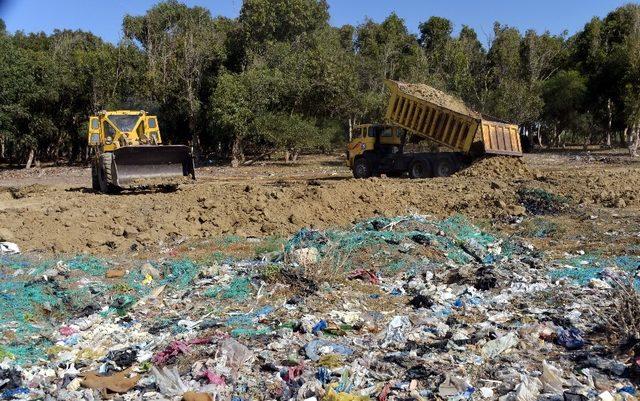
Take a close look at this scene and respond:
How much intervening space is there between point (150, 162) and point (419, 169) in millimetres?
7773

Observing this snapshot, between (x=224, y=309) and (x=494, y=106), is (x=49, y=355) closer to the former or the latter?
(x=224, y=309)

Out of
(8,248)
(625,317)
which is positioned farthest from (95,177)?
(625,317)

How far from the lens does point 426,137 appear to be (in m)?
17.4

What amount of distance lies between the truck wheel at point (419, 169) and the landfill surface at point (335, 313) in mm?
6626

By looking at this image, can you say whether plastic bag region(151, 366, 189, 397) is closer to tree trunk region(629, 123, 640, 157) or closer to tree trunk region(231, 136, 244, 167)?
tree trunk region(231, 136, 244, 167)

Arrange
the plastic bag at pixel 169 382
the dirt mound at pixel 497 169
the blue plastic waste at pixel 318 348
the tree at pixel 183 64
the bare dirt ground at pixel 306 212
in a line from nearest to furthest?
1. the plastic bag at pixel 169 382
2. the blue plastic waste at pixel 318 348
3. the bare dirt ground at pixel 306 212
4. the dirt mound at pixel 497 169
5. the tree at pixel 183 64

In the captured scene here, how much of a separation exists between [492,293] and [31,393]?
180 inches

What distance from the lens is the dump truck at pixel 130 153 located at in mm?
13867

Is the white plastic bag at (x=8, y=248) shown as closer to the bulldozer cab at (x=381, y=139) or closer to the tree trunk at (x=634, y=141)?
the bulldozer cab at (x=381, y=139)

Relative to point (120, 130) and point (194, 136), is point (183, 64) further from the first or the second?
point (120, 130)

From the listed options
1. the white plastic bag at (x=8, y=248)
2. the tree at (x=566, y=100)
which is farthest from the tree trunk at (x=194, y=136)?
the tree at (x=566, y=100)

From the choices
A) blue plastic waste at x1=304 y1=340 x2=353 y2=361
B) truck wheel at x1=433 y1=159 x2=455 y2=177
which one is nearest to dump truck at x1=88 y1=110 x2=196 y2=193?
A: truck wheel at x1=433 y1=159 x2=455 y2=177

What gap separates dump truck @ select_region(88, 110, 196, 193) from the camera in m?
13.9

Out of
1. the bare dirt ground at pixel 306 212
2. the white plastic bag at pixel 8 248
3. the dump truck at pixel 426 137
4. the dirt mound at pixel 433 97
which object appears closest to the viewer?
the white plastic bag at pixel 8 248
